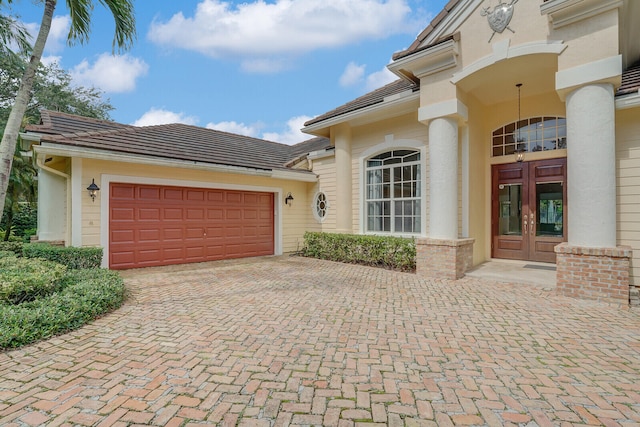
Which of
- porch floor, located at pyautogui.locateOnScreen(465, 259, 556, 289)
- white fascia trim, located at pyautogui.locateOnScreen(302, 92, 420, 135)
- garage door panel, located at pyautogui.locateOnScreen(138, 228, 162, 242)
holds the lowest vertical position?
porch floor, located at pyautogui.locateOnScreen(465, 259, 556, 289)

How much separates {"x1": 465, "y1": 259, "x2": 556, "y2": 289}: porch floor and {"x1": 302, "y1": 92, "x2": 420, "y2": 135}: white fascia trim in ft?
14.4

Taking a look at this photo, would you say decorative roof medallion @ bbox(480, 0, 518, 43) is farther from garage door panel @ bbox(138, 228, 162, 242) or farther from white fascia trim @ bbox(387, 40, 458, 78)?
garage door panel @ bbox(138, 228, 162, 242)

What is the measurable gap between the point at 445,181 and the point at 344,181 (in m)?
3.56

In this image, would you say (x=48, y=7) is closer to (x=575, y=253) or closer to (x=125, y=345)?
(x=125, y=345)

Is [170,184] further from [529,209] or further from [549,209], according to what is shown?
[549,209]

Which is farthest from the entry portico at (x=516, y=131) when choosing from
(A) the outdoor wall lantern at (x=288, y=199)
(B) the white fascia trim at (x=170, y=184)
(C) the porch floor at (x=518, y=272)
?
(B) the white fascia trim at (x=170, y=184)

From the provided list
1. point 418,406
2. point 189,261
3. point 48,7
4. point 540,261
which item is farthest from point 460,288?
point 48,7

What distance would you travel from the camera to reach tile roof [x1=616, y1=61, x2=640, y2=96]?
17.9 feet

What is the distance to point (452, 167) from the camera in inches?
263

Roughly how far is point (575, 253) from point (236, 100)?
14.7 m

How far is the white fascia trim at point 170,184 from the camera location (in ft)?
24.5

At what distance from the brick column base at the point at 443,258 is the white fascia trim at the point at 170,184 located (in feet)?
17.2

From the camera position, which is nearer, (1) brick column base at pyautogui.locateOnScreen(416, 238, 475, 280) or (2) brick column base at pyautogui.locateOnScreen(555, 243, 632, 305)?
(2) brick column base at pyautogui.locateOnScreen(555, 243, 632, 305)

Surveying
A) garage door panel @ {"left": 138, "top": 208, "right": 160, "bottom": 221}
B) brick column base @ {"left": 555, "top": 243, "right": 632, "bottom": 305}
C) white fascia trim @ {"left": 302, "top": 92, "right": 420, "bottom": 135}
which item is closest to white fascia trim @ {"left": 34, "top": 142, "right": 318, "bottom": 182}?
garage door panel @ {"left": 138, "top": 208, "right": 160, "bottom": 221}
